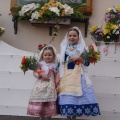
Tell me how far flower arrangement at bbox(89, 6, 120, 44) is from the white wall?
2.03 feet

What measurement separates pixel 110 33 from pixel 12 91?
1.45 m

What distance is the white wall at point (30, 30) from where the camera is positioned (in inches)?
206

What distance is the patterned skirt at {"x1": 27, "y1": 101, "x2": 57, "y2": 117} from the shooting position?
377 cm

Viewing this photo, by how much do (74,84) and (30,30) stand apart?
1.78 m

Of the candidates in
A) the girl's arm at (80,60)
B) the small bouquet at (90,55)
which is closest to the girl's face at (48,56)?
the girl's arm at (80,60)

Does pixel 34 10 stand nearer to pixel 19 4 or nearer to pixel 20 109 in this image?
pixel 19 4

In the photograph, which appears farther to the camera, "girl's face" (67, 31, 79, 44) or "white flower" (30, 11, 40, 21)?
"white flower" (30, 11, 40, 21)

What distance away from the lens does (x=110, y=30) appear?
445 cm

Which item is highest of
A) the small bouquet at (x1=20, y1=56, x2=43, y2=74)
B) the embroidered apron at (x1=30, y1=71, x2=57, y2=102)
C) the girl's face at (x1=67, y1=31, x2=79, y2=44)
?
the girl's face at (x1=67, y1=31, x2=79, y2=44)

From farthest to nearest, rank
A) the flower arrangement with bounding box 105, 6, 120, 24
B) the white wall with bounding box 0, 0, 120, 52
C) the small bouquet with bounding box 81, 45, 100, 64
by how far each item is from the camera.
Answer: the white wall with bounding box 0, 0, 120, 52
the flower arrangement with bounding box 105, 6, 120, 24
the small bouquet with bounding box 81, 45, 100, 64

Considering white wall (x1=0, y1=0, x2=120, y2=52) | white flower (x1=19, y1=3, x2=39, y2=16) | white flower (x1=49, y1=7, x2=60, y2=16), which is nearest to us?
white flower (x1=49, y1=7, x2=60, y2=16)

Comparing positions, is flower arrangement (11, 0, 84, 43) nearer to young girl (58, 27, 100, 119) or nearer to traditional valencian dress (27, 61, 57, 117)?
young girl (58, 27, 100, 119)

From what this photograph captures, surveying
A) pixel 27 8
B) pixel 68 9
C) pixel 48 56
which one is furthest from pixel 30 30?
pixel 48 56

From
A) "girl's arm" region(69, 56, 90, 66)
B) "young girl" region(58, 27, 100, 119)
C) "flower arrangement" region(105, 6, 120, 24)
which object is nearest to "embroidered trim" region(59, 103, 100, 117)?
"young girl" region(58, 27, 100, 119)
